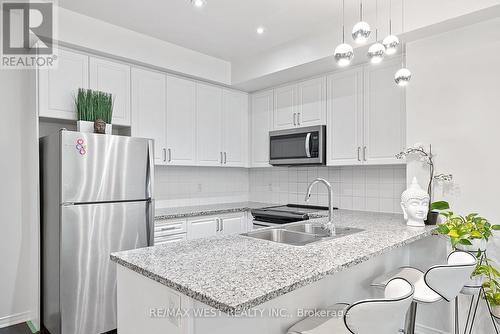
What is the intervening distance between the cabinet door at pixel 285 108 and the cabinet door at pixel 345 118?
465mm

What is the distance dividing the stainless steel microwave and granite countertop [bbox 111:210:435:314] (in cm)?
147

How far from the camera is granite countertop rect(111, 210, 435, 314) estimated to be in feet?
3.36

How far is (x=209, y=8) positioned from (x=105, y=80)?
117cm

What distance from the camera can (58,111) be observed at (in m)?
2.59

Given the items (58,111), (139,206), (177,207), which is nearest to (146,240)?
(139,206)

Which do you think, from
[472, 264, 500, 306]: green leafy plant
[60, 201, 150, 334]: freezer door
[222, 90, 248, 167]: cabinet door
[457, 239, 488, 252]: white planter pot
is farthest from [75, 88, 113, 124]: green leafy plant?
[472, 264, 500, 306]: green leafy plant

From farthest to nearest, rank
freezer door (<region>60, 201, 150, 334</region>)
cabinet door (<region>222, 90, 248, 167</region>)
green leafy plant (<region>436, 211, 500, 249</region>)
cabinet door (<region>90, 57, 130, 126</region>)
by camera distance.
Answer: cabinet door (<region>222, 90, 248, 167</region>)
cabinet door (<region>90, 57, 130, 126</region>)
freezer door (<region>60, 201, 150, 334</region>)
green leafy plant (<region>436, 211, 500, 249</region>)

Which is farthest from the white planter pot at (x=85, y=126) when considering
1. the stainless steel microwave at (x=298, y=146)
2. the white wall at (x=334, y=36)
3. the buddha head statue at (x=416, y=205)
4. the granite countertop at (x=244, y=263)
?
the buddha head statue at (x=416, y=205)

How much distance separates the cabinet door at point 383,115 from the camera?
9.30ft

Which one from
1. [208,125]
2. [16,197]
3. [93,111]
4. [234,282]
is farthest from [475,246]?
[16,197]

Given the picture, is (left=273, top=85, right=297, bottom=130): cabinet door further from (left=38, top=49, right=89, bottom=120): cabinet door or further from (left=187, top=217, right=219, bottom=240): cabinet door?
(left=38, top=49, right=89, bottom=120): cabinet door

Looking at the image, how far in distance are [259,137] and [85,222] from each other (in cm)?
228

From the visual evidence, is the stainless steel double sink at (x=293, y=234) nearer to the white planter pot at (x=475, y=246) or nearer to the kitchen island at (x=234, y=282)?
the kitchen island at (x=234, y=282)

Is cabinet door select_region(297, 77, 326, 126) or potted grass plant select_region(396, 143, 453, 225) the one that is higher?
cabinet door select_region(297, 77, 326, 126)
